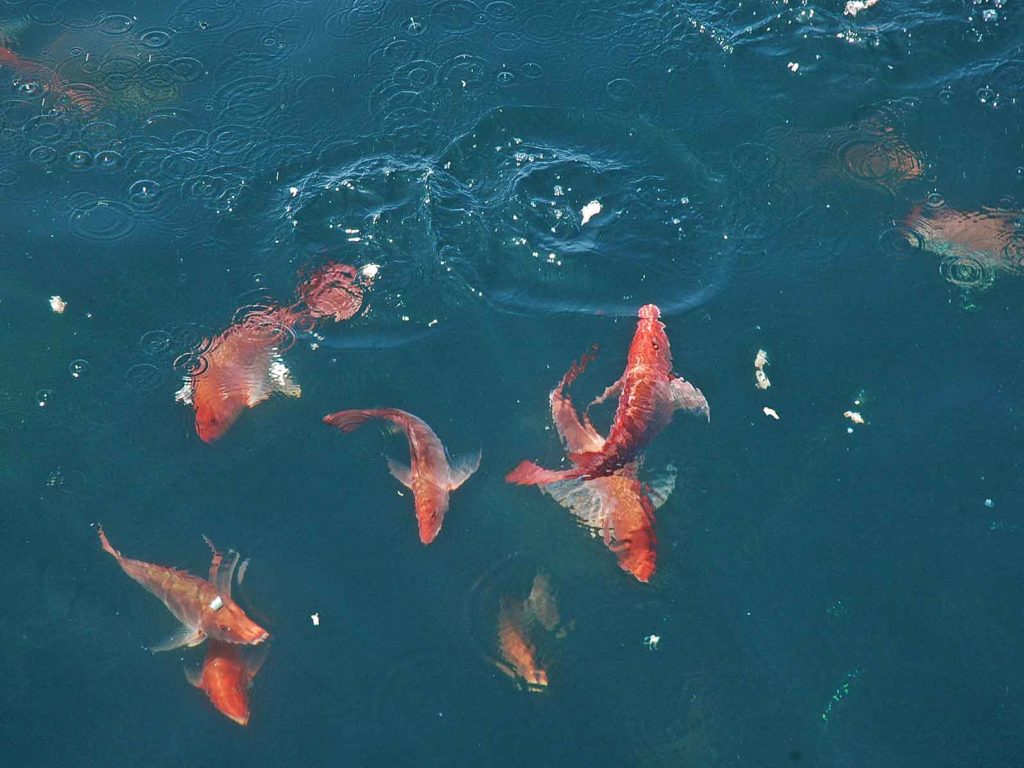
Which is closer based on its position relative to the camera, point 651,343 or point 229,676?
point 229,676

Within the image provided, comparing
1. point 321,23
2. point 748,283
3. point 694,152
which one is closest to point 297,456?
point 748,283

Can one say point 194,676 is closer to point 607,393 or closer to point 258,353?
point 258,353

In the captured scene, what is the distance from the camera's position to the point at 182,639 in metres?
6.04

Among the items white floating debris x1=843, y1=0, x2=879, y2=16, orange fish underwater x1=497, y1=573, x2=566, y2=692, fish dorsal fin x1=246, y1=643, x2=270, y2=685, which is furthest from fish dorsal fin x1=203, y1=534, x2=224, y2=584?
white floating debris x1=843, y1=0, x2=879, y2=16

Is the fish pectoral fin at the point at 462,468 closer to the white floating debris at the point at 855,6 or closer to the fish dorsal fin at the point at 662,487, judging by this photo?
the fish dorsal fin at the point at 662,487

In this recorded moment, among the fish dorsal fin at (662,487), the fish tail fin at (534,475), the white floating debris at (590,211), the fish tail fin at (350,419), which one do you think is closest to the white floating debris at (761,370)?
the fish dorsal fin at (662,487)

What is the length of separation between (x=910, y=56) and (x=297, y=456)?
6.90m

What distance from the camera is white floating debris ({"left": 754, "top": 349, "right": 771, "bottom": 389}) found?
6.84 metres

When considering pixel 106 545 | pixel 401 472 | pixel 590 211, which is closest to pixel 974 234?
pixel 590 211

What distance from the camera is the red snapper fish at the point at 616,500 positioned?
6172 mm

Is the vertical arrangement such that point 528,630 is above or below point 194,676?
above

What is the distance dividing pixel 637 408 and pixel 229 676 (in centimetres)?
338

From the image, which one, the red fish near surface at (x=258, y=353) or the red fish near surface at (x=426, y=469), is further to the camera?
the red fish near surface at (x=258, y=353)

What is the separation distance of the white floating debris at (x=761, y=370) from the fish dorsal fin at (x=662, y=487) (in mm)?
1015
